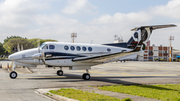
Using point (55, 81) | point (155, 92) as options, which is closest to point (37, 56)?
point (55, 81)

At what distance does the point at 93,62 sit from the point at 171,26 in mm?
8727

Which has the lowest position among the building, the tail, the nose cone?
the building

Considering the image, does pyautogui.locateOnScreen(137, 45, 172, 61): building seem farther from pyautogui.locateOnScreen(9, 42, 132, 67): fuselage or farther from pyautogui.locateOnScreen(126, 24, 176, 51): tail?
pyautogui.locateOnScreen(9, 42, 132, 67): fuselage

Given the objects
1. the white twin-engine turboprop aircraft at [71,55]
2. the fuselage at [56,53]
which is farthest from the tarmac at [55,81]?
the fuselage at [56,53]

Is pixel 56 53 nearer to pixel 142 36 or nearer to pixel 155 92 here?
pixel 142 36

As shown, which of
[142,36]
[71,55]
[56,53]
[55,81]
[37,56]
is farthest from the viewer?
[142,36]

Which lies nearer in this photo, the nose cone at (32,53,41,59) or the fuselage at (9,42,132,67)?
the nose cone at (32,53,41,59)

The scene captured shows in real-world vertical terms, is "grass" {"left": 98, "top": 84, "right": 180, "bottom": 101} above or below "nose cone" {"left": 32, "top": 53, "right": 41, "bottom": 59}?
below

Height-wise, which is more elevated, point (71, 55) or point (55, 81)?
point (71, 55)

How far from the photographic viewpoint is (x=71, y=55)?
61.4 feet

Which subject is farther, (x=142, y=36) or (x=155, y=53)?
(x=155, y=53)

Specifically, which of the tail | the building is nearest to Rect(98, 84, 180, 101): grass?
the tail

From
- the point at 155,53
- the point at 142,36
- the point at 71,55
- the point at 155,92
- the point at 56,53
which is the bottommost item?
the point at 155,53

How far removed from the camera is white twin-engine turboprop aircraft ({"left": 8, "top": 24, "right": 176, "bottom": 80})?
56.7ft
